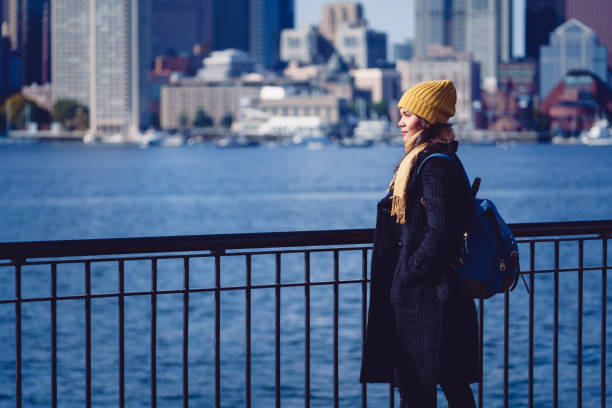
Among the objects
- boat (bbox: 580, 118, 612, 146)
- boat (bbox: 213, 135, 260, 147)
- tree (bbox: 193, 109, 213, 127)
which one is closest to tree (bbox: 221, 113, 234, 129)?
tree (bbox: 193, 109, 213, 127)

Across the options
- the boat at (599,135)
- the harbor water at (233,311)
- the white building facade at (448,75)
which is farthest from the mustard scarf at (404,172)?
the white building facade at (448,75)

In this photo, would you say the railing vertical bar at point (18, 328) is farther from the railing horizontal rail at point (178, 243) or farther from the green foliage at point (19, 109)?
the green foliage at point (19, 109)

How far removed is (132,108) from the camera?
189 meters

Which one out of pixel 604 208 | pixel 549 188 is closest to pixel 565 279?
pixel 604 208

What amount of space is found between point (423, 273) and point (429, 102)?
587 mm

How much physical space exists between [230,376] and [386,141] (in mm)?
172363

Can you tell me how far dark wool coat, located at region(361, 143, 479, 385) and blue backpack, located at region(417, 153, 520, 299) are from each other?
0.14ft

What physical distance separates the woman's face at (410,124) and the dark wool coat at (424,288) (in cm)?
12

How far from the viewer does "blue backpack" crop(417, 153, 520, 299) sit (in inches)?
139

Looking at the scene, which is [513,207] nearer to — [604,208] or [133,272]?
[604,208]

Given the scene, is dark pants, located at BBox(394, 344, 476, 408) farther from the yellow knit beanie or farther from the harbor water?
the yellow knit beanie

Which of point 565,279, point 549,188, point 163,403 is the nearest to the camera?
point 163,403

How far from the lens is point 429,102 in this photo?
3.65 m

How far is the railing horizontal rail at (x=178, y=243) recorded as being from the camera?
363 cm
